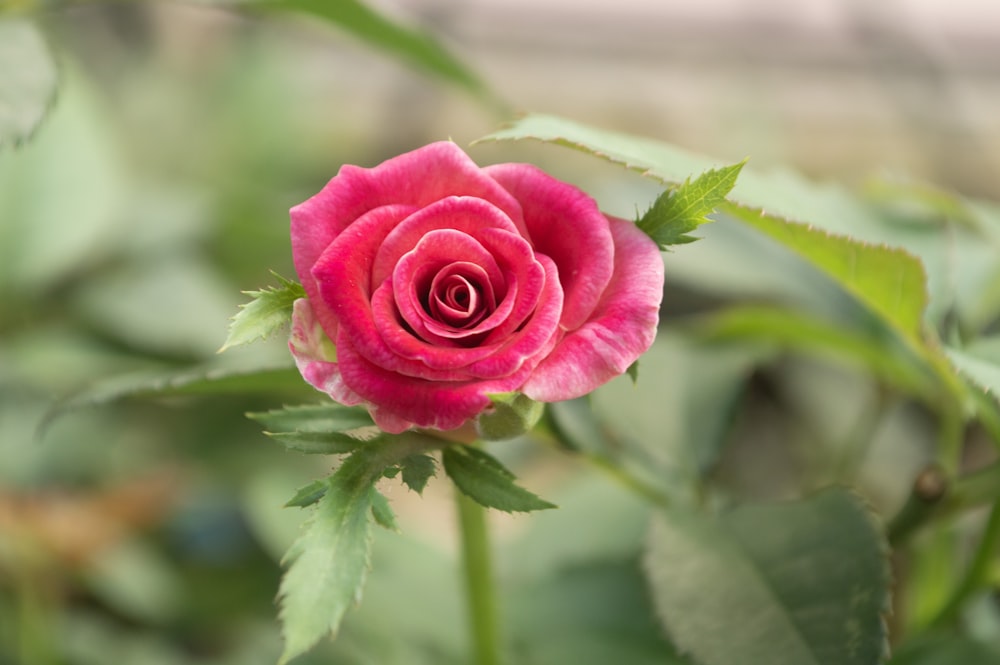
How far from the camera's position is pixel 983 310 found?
1.96ft

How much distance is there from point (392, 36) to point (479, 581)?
29 cm

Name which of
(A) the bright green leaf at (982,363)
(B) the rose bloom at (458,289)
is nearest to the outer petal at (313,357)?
(B) the rose bloom at (458,289)

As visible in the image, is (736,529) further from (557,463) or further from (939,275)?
(557,463)

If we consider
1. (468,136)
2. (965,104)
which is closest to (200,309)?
(468,136)

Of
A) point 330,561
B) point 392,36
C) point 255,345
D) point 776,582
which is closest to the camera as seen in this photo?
point 330,561

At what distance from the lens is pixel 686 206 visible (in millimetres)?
283

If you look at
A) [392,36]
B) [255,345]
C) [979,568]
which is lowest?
[255,345]

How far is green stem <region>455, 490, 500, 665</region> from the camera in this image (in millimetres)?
374

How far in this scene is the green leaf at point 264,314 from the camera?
0.26 metres

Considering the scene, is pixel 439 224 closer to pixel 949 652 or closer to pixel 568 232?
pixel 568 232

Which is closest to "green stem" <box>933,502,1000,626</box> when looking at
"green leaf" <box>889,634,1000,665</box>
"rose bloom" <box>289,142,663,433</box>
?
"green leaf" <box>889,634,1000,665</box>

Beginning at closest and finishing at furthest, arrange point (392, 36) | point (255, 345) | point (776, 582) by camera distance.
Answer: point (776, 582), point (392, 36), point (255, 345)

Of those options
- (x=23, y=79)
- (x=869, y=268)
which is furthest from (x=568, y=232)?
(x=23, y=79)

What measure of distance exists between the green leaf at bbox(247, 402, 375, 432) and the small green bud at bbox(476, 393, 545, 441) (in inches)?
1.9
